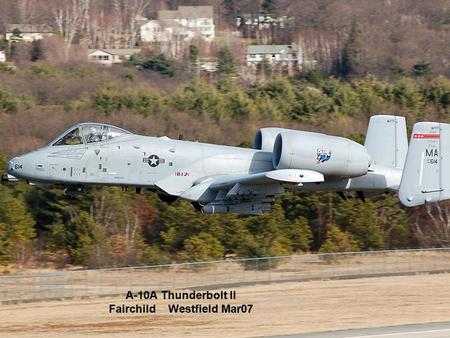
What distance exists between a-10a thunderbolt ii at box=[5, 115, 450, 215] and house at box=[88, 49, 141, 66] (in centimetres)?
9132

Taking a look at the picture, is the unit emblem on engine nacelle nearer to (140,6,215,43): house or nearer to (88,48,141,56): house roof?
(88,48,141,56): house roof

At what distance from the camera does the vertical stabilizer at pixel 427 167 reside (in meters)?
34.7

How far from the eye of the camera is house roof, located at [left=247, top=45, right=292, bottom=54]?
13800 cm

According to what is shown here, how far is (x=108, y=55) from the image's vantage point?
13112cm

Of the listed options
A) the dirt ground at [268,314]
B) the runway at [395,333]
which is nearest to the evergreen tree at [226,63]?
the dirt ground at [268,314]

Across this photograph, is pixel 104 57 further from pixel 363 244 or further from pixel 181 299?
pixel 181 299

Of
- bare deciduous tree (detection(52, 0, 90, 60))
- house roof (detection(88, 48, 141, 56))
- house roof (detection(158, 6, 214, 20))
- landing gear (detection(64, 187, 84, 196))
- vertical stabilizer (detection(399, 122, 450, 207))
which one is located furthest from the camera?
house roof (detection(158, 6, 214, 20))

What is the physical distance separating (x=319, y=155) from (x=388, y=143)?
13.6 ft

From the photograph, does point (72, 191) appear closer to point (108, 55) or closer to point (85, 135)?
point (85, 135)

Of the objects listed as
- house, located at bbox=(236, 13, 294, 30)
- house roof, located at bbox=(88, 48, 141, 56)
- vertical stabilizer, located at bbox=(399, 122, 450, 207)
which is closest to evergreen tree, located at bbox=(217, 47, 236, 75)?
house roof, located at bbox=(88, 48, 141, 56)

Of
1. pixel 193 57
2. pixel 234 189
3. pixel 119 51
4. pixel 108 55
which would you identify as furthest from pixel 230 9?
pixel 234 189

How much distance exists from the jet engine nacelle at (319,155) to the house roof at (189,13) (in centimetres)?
12301

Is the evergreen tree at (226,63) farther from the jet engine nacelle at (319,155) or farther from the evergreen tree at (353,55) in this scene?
the jet engine nacelle at (319,155)

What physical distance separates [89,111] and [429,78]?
52.6 meters
